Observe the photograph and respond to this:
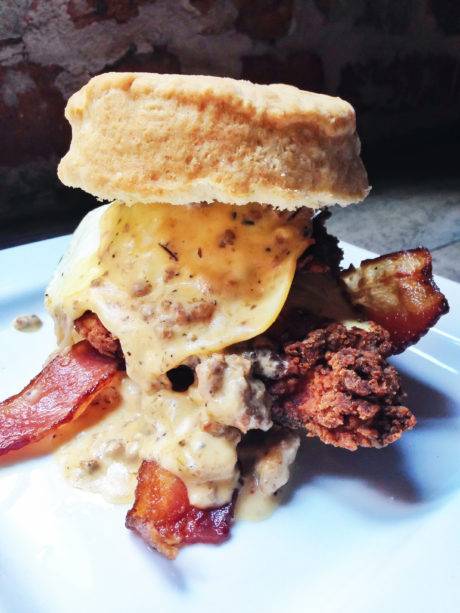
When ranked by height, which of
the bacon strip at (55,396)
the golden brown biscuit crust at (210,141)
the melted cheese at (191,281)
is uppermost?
the golden brown biscuit crust at (210,141)

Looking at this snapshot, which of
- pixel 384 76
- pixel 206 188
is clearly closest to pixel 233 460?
pixel 206 188

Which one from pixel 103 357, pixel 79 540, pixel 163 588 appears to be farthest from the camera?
pixel 103 357

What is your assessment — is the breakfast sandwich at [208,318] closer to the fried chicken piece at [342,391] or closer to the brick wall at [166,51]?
the fried chicken piece at [342,391]

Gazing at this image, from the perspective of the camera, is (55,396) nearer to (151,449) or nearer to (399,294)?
(151,449)

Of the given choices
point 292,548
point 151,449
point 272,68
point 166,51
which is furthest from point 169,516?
point 272,68

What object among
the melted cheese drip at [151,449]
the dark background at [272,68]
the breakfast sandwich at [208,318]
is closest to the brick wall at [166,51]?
the dark background at [272,68]

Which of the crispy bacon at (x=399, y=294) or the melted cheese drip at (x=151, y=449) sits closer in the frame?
the melted cheese drip at (x=151, y=449)

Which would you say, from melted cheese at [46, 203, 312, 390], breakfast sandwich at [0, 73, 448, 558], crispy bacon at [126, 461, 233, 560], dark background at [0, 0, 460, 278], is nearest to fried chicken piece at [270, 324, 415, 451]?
breakfast sandwich at [0, 73, 448, 558]

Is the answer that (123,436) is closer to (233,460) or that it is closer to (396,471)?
(233,460)
